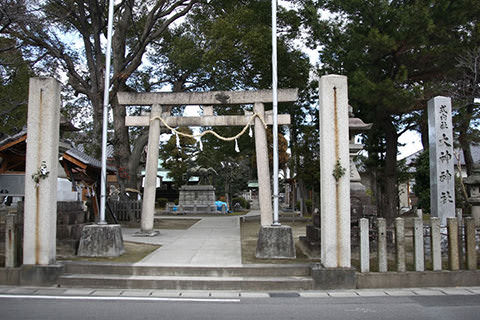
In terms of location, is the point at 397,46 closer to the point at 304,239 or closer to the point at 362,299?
the point at 304,239

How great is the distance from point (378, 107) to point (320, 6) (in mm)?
6035

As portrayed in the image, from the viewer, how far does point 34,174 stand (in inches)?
273

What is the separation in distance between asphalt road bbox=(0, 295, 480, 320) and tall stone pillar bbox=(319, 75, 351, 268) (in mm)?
1015

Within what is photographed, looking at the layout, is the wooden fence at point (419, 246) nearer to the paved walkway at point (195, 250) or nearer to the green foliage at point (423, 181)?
the paved walkway at point (195, 250)

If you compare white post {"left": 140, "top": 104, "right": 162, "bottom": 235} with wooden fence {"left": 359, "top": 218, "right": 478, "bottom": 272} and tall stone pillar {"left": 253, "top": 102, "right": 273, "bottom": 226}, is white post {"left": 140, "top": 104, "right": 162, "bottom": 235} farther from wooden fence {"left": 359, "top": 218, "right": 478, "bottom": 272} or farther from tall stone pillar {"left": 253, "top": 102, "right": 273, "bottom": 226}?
wooden fence {"left": 359, "top": 218, "right": 478, "bottom": 272}

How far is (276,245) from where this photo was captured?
7.96 meters

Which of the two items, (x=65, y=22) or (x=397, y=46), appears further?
(x=65, y=22)

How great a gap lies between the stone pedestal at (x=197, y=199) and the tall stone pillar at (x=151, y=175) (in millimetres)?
14513

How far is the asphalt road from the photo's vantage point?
5.05 metres

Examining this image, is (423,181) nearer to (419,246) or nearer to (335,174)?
(419,246)

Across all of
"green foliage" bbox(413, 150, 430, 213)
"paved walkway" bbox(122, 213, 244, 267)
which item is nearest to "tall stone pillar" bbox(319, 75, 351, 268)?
"paved walkway" bbox(122, 213, 244, 267)

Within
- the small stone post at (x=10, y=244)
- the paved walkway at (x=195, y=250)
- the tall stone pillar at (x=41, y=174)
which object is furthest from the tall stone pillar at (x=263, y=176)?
the small stone post at (x=10, y=244)

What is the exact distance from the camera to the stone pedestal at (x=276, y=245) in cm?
793

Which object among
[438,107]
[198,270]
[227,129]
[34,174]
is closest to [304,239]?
[198,270]
